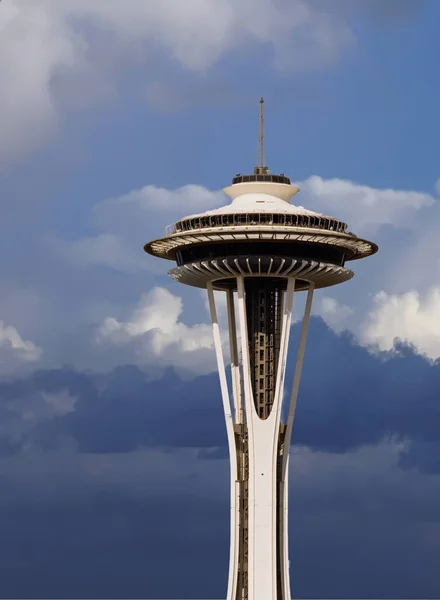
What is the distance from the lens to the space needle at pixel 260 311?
159 meters

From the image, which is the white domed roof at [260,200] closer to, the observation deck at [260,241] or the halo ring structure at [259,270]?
the observation deck at [260,241]

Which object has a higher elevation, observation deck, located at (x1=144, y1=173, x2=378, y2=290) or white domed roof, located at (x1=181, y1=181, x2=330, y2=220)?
white domed roof, located at (x1=181, y1=181, x2=330, y2=220)

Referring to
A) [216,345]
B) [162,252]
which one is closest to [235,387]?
[216,345]

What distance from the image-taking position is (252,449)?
16100 cm

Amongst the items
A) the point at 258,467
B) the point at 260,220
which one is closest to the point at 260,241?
the point at 260,220

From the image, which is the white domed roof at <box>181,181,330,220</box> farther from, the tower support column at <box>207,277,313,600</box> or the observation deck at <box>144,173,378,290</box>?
the tower support column at <box>207,277,313,600</box>

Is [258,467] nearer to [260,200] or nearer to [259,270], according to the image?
[259,270]

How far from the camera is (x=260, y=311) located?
538 ft

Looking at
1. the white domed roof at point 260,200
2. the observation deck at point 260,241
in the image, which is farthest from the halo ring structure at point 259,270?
the white domed roof at point 260,200

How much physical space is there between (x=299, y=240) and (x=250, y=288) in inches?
339

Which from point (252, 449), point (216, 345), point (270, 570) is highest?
point (216, 345)

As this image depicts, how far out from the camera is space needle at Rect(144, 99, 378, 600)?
522 ft

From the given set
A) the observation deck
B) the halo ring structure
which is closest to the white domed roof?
the observation deck

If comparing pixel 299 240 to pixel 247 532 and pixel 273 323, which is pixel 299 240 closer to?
pixel 273 323
